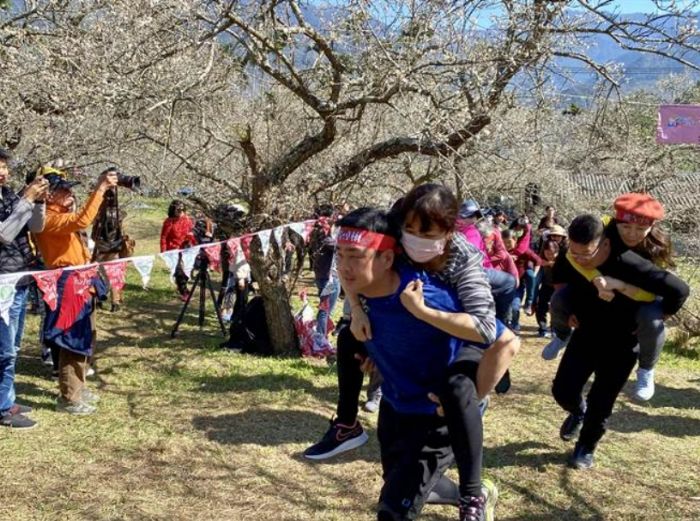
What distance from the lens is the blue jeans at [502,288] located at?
12.9ft

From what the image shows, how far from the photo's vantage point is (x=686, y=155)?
10.6 metres

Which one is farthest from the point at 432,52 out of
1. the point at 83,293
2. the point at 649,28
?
the point at 83,293

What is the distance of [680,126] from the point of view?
8266 millimetres

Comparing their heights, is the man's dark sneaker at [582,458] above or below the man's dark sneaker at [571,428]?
below

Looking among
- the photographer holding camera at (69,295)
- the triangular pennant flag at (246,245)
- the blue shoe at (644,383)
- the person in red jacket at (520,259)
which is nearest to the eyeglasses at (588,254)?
the blue shoe at (644,383)

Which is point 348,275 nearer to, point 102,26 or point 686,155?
point 102,26

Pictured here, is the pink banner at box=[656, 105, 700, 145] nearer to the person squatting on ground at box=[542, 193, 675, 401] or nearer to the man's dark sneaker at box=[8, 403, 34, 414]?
the person squatting on ground at box=[542, 193, 675, 401]

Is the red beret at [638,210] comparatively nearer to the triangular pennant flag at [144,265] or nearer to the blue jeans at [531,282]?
the triangular pennant flag at [144,265]

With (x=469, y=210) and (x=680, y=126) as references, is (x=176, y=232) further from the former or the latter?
(x=680, y=126)

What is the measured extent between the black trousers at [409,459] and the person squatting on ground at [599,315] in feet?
4.59

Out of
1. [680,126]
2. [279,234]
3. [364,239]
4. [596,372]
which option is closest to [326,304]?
[279,234]

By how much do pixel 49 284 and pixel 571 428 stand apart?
3.55 metres

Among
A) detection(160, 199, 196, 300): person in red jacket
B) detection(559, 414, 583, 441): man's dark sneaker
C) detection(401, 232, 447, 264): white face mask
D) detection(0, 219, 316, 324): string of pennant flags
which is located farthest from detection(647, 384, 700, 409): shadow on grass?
detection(160, 199, 196, 300): person in red jacket

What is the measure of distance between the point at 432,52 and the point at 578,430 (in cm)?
286
